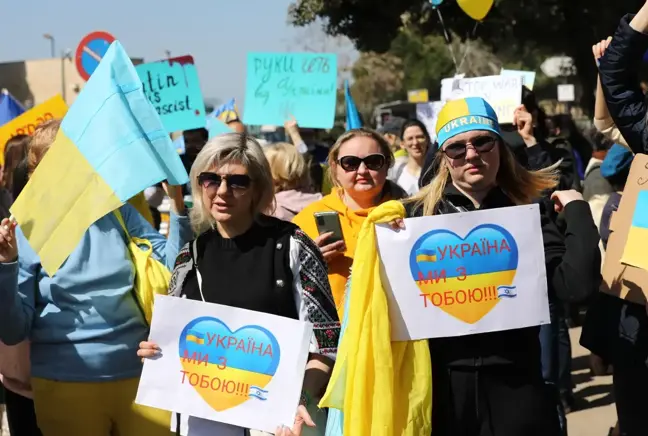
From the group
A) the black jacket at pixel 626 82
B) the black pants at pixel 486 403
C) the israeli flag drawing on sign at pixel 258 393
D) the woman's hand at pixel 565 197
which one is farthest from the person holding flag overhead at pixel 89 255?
the black jacket at pixel 626 82

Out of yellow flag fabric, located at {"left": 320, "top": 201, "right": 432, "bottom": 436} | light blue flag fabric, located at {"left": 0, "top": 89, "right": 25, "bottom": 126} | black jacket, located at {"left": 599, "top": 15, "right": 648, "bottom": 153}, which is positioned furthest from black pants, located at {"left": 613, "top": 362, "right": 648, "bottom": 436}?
light blue flag fabric, located at {"left": 0, "top": 89, "right": 25, "bottom": 126}

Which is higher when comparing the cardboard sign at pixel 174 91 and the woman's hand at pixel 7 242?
the cardboard sign at pixel 174 91

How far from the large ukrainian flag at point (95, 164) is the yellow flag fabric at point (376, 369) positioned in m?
0.79

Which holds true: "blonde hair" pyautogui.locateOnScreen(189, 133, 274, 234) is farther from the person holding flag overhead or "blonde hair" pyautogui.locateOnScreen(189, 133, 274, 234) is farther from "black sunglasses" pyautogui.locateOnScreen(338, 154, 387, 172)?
"black sunglasses" pyautogui.locateOnScreen(338, 154, 387, 172)

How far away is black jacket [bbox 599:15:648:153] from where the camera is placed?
3.37 metres

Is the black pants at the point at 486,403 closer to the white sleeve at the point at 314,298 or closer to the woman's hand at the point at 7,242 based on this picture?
→ the white sleeve at the point at 314,298

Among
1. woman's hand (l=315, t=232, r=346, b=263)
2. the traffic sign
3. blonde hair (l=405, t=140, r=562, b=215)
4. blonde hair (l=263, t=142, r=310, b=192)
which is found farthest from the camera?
the traffic sign

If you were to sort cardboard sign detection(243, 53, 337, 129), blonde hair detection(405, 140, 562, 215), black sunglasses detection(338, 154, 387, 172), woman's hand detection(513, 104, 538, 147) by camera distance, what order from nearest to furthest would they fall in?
blonde hair detection(405, 140, 562, 215) < black sunglasses detection(338, 154, 387, 172) < woman's hand detection(513, 104, 538, 147) < cardboard sign detection(243, 53, 337, 129)

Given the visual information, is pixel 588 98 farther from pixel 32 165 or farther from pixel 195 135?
pixel 32 165

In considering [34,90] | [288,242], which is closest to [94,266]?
[288,242]

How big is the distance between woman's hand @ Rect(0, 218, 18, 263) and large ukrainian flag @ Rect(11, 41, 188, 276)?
56 mm

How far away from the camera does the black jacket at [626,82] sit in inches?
133

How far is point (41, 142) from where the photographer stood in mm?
3744

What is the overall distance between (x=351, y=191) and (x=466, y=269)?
1.49 metres
